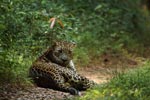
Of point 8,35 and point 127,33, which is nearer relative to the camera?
point 8,35

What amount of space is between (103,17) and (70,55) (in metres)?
5.94

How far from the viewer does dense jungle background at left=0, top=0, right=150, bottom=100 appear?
7934 mm

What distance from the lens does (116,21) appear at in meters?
15.2

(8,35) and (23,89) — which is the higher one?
(8,35)

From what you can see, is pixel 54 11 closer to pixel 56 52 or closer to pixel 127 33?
pixel 56 52

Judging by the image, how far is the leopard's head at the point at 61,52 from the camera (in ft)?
29.2

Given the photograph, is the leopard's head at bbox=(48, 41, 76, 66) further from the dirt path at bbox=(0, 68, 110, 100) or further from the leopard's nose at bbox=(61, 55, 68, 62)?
the dirt path at bbox=(0, 68, 110, 100)

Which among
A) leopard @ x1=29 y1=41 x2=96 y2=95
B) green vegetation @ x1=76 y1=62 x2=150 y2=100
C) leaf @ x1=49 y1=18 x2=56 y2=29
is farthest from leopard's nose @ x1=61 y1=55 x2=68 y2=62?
leaf @ x1=49 y1=18 x2=56 y2=29

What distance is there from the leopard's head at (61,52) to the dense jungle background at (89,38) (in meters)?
0.53

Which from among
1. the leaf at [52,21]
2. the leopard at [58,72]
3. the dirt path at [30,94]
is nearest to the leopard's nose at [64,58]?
the leopard at [58,72]

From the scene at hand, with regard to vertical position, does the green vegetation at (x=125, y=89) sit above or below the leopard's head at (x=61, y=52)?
below

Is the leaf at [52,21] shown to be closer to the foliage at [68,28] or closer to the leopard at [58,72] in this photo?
the foliage at [68,28]

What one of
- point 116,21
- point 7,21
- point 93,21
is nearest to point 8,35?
point 7,21

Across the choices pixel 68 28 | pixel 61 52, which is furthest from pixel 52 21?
pixel 61 52
